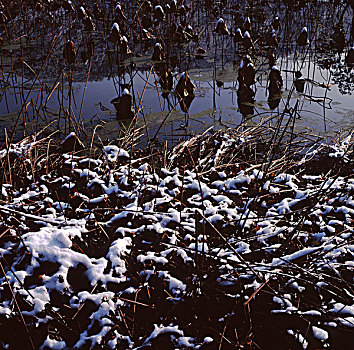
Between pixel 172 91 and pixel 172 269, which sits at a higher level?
pixel 172 91

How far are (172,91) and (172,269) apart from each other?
2.69m

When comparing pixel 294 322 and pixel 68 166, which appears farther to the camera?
pixel 68 166

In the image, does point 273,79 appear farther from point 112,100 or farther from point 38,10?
point 38,10

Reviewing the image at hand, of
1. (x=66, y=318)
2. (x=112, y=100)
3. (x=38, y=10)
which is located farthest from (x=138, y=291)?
(x=38, y=10)

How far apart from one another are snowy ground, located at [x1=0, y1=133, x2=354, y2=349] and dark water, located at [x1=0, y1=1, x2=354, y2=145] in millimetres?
531

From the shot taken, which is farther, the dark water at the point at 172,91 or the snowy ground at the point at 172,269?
the dark water at the point at 172,91

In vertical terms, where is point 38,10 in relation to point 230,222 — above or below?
above

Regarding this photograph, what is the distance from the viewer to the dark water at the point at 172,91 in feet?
10.6

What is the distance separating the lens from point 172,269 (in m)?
1.54

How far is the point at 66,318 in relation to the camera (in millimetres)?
1326

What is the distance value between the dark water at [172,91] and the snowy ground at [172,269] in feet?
1.74

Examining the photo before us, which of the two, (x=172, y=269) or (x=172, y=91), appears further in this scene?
(x=172, y=91)

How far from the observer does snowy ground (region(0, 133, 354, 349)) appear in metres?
1.29

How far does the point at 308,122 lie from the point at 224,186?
1.46m
